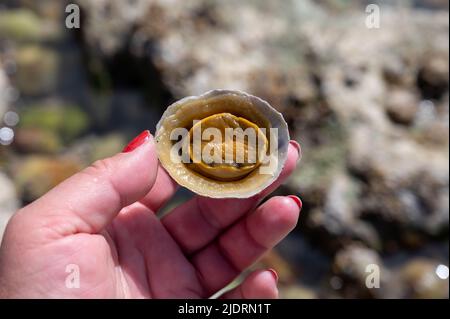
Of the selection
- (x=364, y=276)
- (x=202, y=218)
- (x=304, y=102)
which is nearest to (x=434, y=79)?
(x=304, y=102)

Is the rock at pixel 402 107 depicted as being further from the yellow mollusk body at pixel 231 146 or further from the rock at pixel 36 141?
the rock at pixel 36 141

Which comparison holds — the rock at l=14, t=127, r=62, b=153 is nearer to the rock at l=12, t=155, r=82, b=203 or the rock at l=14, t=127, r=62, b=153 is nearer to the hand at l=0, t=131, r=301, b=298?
the rock at l=12, t=155, r=82, b=203

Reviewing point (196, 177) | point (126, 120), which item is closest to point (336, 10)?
point (126, 120)

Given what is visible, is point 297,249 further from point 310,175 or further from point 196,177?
point 196,177

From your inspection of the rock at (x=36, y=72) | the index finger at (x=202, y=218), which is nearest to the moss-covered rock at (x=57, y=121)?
the rock at (x=36, y=72)

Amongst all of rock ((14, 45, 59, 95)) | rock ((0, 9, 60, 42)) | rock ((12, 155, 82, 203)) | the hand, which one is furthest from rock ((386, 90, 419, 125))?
rock ((0, 9, 60, 42))

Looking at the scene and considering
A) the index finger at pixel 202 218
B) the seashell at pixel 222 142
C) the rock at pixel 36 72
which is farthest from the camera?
the rock at pixel 36 72
